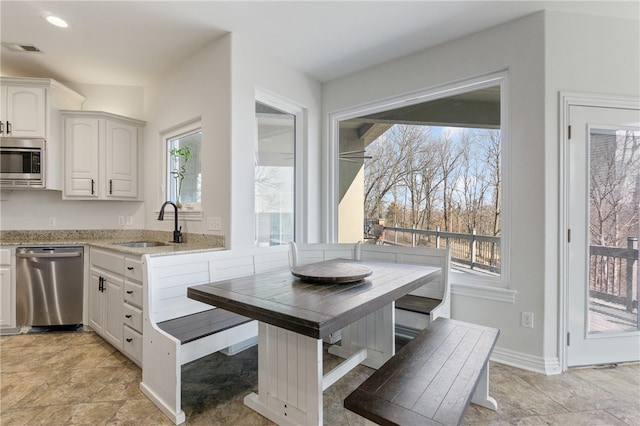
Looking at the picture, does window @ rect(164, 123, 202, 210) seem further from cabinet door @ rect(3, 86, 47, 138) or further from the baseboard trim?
the baseboard trim

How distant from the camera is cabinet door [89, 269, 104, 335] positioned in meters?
2.85

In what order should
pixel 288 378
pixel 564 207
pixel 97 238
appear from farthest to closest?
pixel 97 238 → pixel 564 207 → pixel 288 378

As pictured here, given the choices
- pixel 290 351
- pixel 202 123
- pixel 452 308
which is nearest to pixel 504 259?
pixel 452 308

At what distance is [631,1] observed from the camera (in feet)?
7.24

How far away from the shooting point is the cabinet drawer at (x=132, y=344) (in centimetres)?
232

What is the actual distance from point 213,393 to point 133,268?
1.12 meters

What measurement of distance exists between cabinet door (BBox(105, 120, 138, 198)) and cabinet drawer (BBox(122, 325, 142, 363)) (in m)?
1.75

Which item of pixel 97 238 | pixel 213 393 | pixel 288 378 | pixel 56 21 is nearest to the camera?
pixel 288 378

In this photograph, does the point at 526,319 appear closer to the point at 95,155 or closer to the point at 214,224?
the point at 214,224

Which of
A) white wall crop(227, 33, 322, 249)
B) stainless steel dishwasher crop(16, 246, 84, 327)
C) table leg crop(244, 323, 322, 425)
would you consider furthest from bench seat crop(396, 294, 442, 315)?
stainless steel dishwasher crop(16, 246, 84, 327)

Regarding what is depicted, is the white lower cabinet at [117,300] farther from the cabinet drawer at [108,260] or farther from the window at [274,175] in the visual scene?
the window at [274,175]

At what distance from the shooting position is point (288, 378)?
5.72ft

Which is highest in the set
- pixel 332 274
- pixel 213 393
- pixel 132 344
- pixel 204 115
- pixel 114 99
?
pixel 114 99

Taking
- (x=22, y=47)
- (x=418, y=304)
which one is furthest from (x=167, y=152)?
(x=418, y=304)
